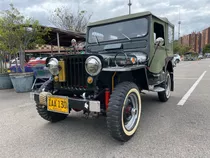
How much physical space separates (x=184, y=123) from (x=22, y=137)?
9.48ft

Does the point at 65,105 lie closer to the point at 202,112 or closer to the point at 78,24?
the point at 202,112

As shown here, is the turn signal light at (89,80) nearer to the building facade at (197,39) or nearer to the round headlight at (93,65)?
the round headlight at (93,65)

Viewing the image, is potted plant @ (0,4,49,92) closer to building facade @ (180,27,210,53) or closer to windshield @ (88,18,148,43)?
windshield @ (88,18,148,43)

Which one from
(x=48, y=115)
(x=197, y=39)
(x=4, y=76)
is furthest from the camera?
(x=197, y=39)


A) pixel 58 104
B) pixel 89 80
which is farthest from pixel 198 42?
pixel 58 104

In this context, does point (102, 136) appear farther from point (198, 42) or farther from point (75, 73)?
point (198, 42)

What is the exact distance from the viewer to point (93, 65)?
2441 millimetres

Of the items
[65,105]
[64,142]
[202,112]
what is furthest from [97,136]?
[202,112]

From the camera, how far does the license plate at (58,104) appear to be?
264 cm

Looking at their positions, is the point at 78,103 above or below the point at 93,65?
below

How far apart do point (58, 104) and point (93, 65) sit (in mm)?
858

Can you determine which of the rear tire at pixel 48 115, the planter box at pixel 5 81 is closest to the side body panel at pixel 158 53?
the rear tire at pixel 48 115

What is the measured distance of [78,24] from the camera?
1814 cm

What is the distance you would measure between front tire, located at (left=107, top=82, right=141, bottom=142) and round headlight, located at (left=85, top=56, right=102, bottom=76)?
39cm
